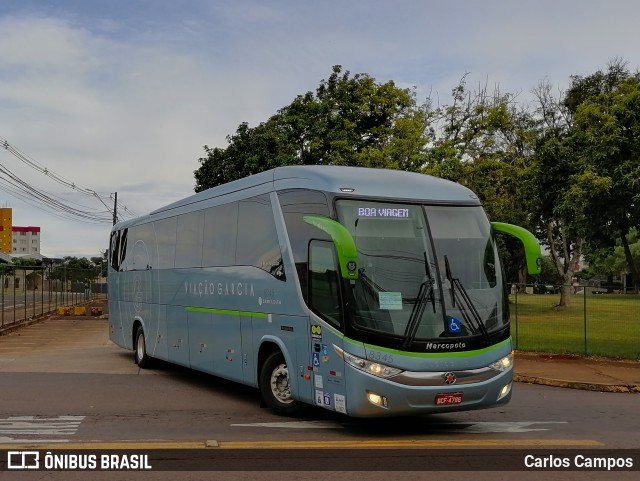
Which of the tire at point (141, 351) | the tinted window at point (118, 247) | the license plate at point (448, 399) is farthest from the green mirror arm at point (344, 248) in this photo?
the tinted window at point (118, 247)

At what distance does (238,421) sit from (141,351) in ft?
25.4

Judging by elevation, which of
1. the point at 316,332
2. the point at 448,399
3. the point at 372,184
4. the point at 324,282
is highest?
the point at 372,184

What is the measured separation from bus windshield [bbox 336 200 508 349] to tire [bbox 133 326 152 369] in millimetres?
9140

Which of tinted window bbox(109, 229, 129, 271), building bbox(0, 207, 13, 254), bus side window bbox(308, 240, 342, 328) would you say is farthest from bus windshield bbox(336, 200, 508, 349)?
building bbox(0, 207, 13, 254)

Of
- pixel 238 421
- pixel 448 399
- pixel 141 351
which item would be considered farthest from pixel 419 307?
pixel 141 351

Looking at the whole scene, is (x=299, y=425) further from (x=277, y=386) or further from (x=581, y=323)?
(x=581, y=323)

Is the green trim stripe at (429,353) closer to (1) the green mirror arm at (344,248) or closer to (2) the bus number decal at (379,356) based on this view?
(2) the bus number decal at (379,356)

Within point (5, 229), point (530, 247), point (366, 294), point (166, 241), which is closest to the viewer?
point (366, 294)

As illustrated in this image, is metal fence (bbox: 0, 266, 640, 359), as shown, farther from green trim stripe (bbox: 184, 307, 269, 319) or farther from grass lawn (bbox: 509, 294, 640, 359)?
green trim stripe (bbox: 184, 307, 269, 319)

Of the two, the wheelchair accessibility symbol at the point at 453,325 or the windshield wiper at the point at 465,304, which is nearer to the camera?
the wheelchair accessibility symbol at the point at 453,325

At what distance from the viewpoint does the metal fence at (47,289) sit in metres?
38.1

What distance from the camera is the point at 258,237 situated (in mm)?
10898

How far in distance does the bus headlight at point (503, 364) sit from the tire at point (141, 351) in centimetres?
956

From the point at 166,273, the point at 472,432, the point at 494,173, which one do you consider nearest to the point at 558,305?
the point at 494,173
